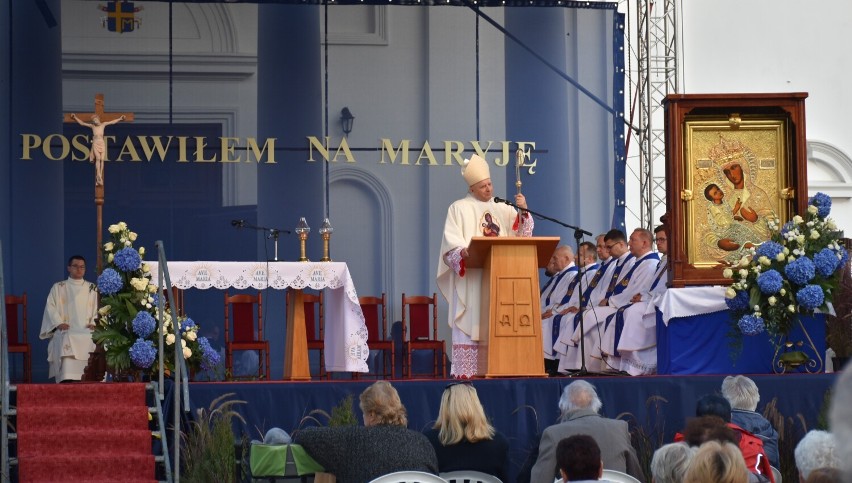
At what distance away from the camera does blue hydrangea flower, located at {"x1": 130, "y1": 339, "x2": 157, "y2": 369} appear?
8.63 metres

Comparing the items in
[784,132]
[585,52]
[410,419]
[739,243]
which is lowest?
[410,419]

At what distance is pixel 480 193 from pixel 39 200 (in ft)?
17.7

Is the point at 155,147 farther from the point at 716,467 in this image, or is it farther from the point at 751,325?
the point at 716,467

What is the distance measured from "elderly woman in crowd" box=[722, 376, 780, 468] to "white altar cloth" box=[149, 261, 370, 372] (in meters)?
3.95

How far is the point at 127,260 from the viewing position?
9.08 m

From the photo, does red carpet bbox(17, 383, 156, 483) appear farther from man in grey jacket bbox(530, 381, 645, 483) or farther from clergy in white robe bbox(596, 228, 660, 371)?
clergy in white robe bbox(596, 228, 660, 371)

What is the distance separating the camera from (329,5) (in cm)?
1367

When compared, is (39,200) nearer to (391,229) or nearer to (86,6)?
(86,6)

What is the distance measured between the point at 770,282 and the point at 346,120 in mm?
5958

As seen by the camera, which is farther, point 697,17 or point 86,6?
point 697,17

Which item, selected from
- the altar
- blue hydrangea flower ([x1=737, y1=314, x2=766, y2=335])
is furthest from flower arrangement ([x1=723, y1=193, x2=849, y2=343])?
the altar

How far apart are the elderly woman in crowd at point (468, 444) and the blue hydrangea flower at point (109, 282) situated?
143 inches

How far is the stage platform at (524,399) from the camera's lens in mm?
8148

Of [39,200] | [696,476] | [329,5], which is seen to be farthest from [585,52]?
[696,476]
